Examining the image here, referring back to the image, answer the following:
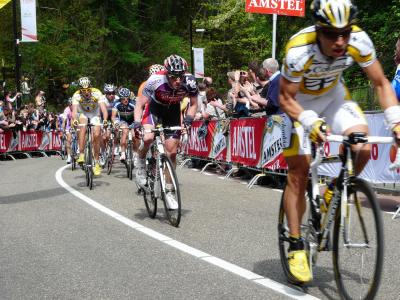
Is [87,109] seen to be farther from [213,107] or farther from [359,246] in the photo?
[359,246]

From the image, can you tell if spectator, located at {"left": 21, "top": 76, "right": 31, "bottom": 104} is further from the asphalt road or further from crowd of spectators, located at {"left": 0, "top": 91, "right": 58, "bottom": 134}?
the asphalt road

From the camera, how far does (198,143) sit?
17312mm

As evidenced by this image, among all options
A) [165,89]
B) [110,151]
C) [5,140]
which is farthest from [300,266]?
[5,140]

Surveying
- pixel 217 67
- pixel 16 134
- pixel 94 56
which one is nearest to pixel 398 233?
pixel 16 134

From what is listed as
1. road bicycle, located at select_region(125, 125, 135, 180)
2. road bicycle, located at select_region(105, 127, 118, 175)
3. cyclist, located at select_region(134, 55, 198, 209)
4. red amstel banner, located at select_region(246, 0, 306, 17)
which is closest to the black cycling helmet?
cyclist, located at select_region(134, 55, 198, 209)

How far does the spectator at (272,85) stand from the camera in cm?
1088

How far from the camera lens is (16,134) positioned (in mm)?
26938

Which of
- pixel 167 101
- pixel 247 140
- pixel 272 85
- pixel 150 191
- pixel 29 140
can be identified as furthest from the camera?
pixel 29 140

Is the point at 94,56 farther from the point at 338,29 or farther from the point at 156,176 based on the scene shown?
the point at 338,29

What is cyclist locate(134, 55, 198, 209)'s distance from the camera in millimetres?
8555

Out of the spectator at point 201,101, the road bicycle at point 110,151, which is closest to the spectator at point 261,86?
the road bicycle at point 110,151

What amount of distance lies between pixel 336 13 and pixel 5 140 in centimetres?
2337

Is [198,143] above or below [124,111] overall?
below

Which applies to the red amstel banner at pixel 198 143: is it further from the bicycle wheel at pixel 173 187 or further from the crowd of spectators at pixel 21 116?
the crowd of spectators at pixel 21 116
